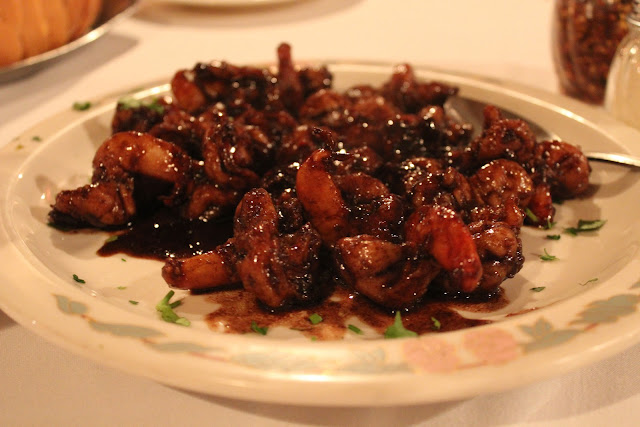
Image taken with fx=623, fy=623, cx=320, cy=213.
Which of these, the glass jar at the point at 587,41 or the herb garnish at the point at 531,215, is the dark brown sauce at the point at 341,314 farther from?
the glass jar at the point at 587,41

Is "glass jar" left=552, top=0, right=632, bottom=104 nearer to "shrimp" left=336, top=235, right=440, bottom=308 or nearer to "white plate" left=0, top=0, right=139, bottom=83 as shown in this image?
"shrimp" left=336, top=235, right=440, bottom=308

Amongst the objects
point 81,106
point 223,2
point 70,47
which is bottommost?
point 81,106

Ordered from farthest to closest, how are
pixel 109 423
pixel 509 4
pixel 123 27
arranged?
pixel 509 4 → pixel 123 27 → pixel 109 423

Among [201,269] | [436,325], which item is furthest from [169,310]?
[436,325]

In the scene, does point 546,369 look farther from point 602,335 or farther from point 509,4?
point 509,4

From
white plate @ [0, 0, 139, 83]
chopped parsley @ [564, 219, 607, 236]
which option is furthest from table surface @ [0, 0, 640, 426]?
chopped parsley @ [564, 219, 607, 236]

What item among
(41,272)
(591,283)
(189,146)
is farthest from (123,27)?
(591,283)

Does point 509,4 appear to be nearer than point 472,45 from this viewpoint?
No

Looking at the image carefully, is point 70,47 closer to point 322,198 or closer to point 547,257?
point 322,198
